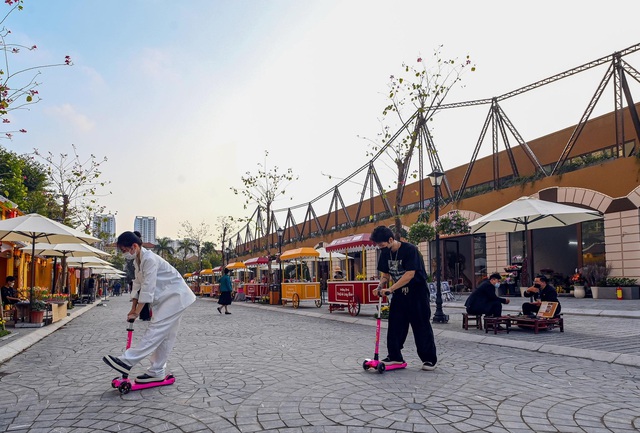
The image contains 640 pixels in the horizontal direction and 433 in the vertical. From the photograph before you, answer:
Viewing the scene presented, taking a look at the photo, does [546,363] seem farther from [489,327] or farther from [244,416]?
[244,416]

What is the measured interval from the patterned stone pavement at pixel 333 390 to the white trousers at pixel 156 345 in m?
0.25

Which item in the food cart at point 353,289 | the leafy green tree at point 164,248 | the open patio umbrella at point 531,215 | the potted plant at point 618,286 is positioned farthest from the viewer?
the leafy green tree at point 164,248

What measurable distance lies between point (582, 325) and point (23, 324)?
13.0 m

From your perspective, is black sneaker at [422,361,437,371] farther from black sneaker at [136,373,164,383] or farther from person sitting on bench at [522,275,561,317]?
person sitting on bench at [522,275,561,317]

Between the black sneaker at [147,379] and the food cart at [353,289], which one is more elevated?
the food cart at [353,289]

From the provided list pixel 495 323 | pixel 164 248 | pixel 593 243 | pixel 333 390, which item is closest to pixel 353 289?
pixel 495 323

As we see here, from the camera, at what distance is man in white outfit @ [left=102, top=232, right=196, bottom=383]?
5.01 meters

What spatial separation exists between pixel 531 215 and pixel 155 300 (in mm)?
9146

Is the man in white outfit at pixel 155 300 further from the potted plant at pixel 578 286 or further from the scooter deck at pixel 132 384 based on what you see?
the potted plant at pixel 578 286

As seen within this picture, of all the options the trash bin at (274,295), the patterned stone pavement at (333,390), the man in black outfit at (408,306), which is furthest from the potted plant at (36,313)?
the trash bin at (274,295)

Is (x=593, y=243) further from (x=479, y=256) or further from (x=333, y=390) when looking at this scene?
(x=333, y=390)

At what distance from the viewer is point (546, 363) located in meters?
6.72

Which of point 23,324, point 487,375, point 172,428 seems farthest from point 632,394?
point 23,324

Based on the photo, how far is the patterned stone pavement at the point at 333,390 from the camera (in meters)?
3.93
